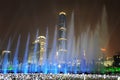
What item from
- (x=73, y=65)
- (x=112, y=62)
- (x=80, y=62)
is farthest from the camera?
(x=112, y=62)

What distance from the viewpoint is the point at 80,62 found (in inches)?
2783

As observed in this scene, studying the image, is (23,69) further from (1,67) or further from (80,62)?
(80,62)

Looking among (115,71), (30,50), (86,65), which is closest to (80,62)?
(86,65)

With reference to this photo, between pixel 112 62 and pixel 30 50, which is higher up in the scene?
pixel 30 50

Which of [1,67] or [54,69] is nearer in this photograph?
[54,69]

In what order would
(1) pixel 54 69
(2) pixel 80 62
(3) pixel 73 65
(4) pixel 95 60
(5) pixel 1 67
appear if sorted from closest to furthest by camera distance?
(4) pixel 95 60 < (2) pixel 80 62 < (3) pixel 73 65 < (1) pixel 54 69 < (5) pixel 1 67

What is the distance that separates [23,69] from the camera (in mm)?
94188

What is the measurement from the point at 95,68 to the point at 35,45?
219 feet

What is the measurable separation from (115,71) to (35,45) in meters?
55.8

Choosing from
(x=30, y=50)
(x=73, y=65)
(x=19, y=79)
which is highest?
(x=30, y=50)

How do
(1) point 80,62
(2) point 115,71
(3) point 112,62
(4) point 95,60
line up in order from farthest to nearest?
(3) point 112,62, (2) point 115,71, (1) point 80,62, (4) point 95,60

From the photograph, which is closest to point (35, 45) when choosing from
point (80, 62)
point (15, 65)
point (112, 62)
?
point (15, 65)

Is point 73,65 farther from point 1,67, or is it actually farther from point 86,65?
point 1,67

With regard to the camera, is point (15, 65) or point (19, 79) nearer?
point (19, 79)
